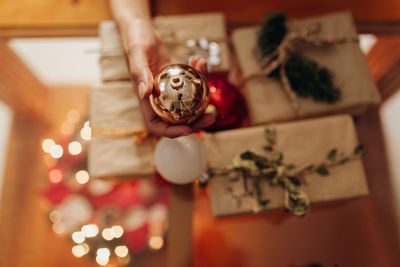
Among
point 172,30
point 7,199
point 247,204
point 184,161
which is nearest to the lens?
point 184,161

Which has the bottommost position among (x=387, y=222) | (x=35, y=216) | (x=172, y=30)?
(x=387, y=222)

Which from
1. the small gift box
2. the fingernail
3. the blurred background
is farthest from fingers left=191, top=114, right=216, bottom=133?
the blurred background

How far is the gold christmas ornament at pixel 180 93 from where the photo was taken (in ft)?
1.45

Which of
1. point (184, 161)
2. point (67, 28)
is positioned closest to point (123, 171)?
point (184, 161)

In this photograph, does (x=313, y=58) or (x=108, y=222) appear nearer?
(x=313, y=58)

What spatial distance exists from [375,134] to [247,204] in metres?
0.51

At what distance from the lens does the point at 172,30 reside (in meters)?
0.77

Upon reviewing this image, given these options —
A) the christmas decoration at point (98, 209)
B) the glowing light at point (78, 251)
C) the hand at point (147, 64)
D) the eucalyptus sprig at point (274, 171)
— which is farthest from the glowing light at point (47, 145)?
the eucalyptus sprig at point (274, 171)

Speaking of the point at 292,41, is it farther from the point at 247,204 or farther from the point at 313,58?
the point at 247,204

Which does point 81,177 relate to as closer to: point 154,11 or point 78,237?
point 78,237

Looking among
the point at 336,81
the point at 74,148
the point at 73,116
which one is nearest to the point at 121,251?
the point at 74,148

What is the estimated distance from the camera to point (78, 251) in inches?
37.6

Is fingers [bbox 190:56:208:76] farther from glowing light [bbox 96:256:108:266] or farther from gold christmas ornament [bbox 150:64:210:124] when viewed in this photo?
glowing light [bbox 96:256:108:266]

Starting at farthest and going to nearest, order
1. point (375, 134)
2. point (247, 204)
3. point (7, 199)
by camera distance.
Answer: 1. point (7, 199)
2. point (375, 134)
3. point (247, 204)
